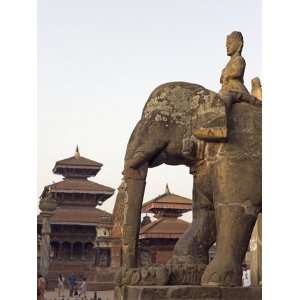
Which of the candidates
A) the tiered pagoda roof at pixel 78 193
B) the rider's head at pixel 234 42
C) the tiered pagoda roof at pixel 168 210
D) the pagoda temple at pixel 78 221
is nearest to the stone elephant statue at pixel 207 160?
the rider's head at pixel 234 42

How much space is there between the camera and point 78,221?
125ft

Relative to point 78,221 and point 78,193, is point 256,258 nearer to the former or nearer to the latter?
point 78,221

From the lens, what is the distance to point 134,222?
6000 mm

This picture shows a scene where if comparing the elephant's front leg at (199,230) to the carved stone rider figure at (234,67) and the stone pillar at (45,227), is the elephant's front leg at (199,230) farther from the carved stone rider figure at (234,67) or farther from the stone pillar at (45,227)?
the stone pillar at (45,227)

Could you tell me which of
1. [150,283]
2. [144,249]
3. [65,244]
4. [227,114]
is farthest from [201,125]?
[65,244]

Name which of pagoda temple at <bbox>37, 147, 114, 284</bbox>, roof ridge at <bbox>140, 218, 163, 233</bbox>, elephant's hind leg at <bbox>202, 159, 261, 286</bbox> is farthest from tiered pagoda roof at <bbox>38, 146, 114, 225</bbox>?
elephant's hind leg at <bbox>202, 159, 261, 286</bbox>

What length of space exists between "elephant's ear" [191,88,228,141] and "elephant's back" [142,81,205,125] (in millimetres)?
71

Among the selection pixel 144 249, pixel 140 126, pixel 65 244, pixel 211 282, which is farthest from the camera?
pixel 65 244

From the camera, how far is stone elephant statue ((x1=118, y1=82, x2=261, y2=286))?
5.86 meters

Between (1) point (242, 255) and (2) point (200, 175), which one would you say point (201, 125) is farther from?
(1) point (242, 255)

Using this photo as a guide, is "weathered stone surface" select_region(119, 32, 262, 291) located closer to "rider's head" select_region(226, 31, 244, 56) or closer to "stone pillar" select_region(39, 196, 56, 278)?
"rider's head" select_region(226, 31, 244, 56)

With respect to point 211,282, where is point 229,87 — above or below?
above

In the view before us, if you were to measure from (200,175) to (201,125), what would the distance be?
484 mm

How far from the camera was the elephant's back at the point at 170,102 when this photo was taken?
6109 millimetres
